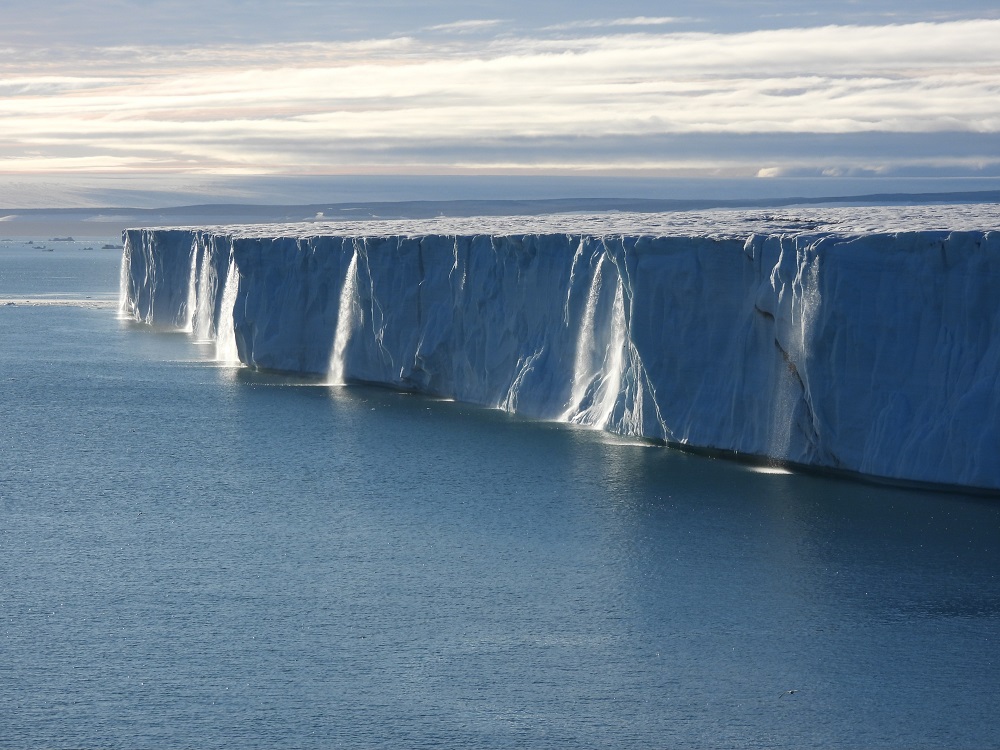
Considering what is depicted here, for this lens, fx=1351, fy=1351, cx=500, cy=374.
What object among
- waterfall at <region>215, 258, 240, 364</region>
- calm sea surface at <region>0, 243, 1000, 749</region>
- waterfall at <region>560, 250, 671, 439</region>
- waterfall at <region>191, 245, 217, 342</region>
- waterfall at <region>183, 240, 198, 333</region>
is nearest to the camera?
calm sea surface at <region>0, 243, 1000, 749</region>

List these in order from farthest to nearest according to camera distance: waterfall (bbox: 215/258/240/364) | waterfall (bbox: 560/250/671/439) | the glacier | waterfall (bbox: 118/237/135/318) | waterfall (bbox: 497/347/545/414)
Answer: waterfall (bbox: 118/237/135/318) → waterfall (bbox: 215/258/240/364) → waterfall (bbox: 497/347/545/414) → waterfall (bbox: 560/250/671/439) → the glacier

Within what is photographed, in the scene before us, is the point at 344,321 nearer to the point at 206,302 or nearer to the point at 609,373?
the point at 609,373

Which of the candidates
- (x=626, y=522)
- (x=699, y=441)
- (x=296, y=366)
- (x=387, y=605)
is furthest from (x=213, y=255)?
(x=387, y=605)

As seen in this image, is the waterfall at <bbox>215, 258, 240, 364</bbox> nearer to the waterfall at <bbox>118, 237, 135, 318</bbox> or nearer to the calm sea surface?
the calm sea surface

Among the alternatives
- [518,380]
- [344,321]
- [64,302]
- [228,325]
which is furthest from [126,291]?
[518,380]

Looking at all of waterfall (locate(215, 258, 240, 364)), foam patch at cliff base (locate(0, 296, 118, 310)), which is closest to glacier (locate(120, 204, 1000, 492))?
waterfall (locate(215, 258, 240, 364))

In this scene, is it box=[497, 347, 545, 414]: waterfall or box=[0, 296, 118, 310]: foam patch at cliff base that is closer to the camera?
box=[497, 347, 545, 414]: waterfall
